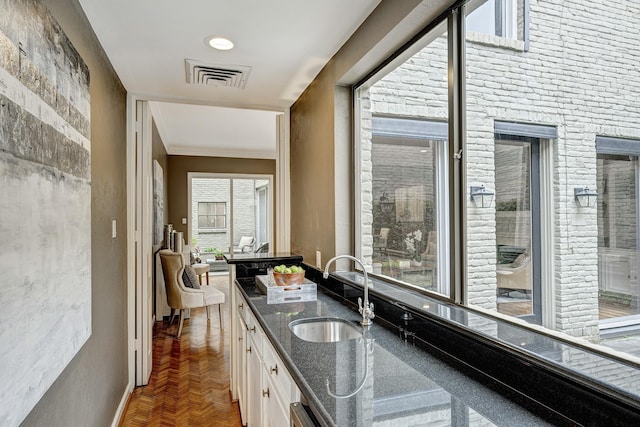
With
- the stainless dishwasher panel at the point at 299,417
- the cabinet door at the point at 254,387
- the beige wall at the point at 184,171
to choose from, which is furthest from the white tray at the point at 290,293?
the beige wall at the point at 184,171

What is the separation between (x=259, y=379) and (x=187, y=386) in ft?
5.22

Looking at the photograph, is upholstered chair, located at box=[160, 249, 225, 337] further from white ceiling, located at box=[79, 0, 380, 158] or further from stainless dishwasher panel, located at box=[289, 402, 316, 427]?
stainless dishwasher panel, located at box=[289, 402, 316, 427]

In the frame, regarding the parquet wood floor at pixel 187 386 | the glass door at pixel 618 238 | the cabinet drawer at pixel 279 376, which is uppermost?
the glass door at pixel 618 238

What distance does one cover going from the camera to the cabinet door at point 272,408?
144cm

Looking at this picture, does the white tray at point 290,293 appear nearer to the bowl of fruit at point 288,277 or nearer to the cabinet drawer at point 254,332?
the bowl of fruit at point 288,277

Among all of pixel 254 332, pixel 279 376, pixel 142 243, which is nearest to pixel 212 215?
pixel 142 243

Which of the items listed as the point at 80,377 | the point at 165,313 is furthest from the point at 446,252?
the point at 165,313

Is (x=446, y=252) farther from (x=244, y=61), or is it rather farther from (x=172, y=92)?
(x=172, y=92)

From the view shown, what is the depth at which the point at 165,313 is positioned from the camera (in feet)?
18.1

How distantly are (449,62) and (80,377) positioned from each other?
85.3 inches

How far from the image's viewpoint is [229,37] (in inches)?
85.2

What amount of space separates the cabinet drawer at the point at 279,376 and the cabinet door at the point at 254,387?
7.3 inches

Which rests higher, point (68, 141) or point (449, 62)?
point (449, 62)

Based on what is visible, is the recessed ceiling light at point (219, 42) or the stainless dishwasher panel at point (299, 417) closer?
the stainless dishwasher panel at point (299, 417)
